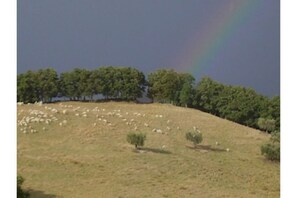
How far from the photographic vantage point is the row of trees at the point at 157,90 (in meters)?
29.4

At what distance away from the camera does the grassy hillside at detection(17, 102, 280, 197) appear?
16.0 meters

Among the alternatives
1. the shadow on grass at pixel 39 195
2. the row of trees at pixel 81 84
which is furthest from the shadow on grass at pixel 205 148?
the row of trees at pixel 81 84

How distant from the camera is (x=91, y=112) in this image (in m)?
25.2

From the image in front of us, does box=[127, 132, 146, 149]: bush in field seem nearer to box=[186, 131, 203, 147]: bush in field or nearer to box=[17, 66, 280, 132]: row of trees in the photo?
box=[186, 131, 203, 147]: bush in field

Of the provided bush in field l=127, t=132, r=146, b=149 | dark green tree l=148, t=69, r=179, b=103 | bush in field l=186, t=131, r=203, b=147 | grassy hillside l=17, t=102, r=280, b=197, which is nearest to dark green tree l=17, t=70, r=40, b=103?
grassy hillside l=17, t=102, r=280, b=197

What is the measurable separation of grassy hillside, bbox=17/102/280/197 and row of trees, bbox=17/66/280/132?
12.1ft

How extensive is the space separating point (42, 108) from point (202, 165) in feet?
30.8

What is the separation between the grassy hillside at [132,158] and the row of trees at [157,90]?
3.68m

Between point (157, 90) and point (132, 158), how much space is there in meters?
13.6

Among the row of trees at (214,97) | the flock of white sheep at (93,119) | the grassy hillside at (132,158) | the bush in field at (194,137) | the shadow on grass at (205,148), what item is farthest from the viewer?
the row of trees at (214,97)

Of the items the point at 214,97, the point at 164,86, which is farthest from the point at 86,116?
the point at 214,97

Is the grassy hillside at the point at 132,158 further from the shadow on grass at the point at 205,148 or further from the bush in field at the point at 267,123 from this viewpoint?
the bush in field at the point at 267,123

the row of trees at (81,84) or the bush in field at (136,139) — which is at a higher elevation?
the row of trees at (81,84)
